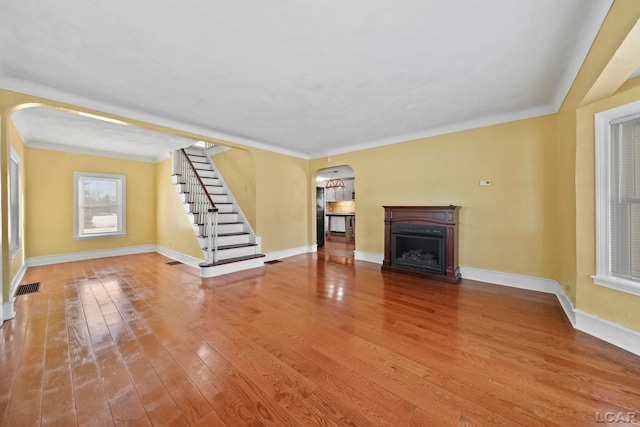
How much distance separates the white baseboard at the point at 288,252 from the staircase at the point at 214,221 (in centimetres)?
40

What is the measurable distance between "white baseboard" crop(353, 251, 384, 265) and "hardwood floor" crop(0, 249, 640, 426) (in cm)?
178

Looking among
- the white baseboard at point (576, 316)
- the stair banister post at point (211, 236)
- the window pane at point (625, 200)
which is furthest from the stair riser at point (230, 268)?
the window pane at point (625, 200)

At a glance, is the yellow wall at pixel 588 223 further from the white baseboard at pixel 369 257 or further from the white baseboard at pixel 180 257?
the white baseboard at pixel 180 257

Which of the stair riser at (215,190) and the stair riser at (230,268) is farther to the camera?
the stair riser at (215,190)

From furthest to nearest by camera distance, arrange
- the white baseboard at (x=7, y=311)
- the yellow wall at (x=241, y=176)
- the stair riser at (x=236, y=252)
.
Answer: the yellow wall at (x=241, y=176) < the stair riser at (x=236, y=252) < the white baseboard at (x=7, y=311)

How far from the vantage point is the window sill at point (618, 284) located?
1908 mm

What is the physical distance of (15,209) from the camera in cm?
376

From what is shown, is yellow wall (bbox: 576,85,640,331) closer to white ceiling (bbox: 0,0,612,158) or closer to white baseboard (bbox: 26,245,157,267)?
white ceiling (bbox: 0,0,612,158)

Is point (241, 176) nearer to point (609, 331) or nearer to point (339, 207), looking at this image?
point (339, 207)

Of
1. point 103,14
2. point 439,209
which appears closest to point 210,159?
point 103,14

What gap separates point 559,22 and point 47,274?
25.3ft

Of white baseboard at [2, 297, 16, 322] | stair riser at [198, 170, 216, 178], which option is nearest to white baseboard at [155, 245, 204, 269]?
stair riser at [198, 170, 216, 178]

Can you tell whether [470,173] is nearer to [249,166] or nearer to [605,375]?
[605,375]

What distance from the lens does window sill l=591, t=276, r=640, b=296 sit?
1908mm
